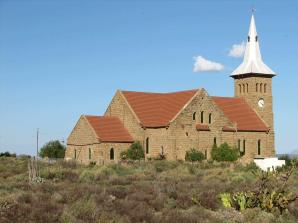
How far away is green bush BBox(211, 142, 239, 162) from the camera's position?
179 ft

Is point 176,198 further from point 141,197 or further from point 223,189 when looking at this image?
point 223,189

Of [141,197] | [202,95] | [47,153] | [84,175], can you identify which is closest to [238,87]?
[202,95]

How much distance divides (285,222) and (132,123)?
38602 mm

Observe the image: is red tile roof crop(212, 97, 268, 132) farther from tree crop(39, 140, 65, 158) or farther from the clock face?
tree crop(39, 140, 65, 158)

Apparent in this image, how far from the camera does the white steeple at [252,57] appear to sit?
216 ft

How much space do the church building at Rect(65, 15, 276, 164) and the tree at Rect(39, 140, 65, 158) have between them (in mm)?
4688

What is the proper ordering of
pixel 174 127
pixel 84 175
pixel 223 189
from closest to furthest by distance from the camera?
pixel 223 189 → pixel 84 175 → pixel 174 127

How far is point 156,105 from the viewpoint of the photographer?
56.7 metres

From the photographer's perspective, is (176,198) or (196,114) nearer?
(176,198)

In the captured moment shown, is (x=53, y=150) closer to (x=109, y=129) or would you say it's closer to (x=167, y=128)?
(x=109, y=129)

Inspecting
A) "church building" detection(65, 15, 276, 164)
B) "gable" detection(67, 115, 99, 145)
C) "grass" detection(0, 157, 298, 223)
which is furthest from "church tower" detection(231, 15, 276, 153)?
"grass" detection(0, 157, 298, 223)

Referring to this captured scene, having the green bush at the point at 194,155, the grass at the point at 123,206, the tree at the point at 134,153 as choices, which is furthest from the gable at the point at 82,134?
the grass at the point at 123,206

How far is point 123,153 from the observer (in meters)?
53.2

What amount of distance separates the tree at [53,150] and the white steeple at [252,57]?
21.5 metres
